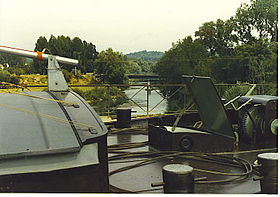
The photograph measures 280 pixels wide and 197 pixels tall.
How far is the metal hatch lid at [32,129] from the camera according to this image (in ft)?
6.97

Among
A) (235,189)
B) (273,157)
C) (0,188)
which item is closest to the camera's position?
(0,188)

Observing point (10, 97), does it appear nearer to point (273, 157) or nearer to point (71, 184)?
point (71, 184)

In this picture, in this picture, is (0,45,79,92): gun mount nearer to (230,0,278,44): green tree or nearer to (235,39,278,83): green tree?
(230,0,278,44): green tree

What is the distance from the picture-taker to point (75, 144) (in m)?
2.23

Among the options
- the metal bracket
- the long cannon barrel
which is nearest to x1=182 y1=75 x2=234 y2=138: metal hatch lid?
the metal bracket

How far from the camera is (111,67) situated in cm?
2206

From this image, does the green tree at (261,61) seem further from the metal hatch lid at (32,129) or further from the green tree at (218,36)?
the metal hatch lid at (32,129)

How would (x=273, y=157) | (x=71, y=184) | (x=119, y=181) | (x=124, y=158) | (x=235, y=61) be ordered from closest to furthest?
(x=71, y=184), (x=273, y=157), (x=119, y=181), (x=124, y=158), (x=235, y=61)

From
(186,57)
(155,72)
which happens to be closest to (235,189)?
(155,72)

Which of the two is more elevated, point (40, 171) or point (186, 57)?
point (186, 57)

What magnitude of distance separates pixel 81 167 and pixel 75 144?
0.55 feet

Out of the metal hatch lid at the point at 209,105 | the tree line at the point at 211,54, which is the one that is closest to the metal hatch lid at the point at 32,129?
the metal hatch lid at the point at 209,105

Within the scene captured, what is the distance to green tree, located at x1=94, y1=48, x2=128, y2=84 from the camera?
20.9 metres

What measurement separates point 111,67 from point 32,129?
1989 centimetres
